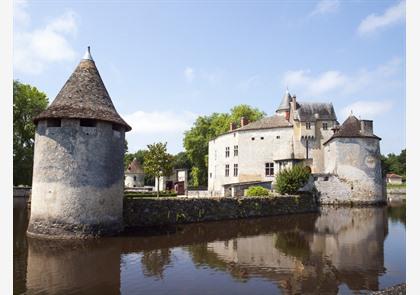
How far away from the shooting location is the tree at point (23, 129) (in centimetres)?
3944

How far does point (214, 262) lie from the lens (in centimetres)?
1128

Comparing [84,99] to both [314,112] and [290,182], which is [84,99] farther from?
[314,112]

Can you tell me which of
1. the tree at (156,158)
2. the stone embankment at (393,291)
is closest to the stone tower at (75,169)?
the stone embankment at (393,291)

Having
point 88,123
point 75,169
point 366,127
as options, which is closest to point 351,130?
point 366,127

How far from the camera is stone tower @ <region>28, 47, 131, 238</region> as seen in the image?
1408 cm

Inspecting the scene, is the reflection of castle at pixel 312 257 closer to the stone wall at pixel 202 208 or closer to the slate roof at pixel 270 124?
the stone wall at pixel 202 208

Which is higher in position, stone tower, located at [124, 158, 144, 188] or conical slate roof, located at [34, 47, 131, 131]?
conical slate roof, located at [34, 47, 131, 131]

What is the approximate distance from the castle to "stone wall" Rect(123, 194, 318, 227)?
18.5ft

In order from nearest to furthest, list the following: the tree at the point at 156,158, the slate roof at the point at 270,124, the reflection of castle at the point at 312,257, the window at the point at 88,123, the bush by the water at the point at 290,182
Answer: the reflection of castle at the point at 312,257
the window at the point at 88,123
the bush by the water at the point at 290,182
the tree at the point at 156,158
the slate roof at the point at 270,124

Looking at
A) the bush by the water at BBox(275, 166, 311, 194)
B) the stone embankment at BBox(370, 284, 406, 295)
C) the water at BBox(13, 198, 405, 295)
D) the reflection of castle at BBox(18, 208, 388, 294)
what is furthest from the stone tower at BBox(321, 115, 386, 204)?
the stone embankment at BBox(370, 284, 406, 295)

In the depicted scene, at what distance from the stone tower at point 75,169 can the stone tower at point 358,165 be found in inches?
871

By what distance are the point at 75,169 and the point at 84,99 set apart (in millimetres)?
3056

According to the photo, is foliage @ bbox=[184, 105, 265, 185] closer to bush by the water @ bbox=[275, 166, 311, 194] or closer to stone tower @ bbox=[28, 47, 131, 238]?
bush by the water @ bbox=[275, 166, 311, 194]

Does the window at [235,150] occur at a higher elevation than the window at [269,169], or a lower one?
higher
